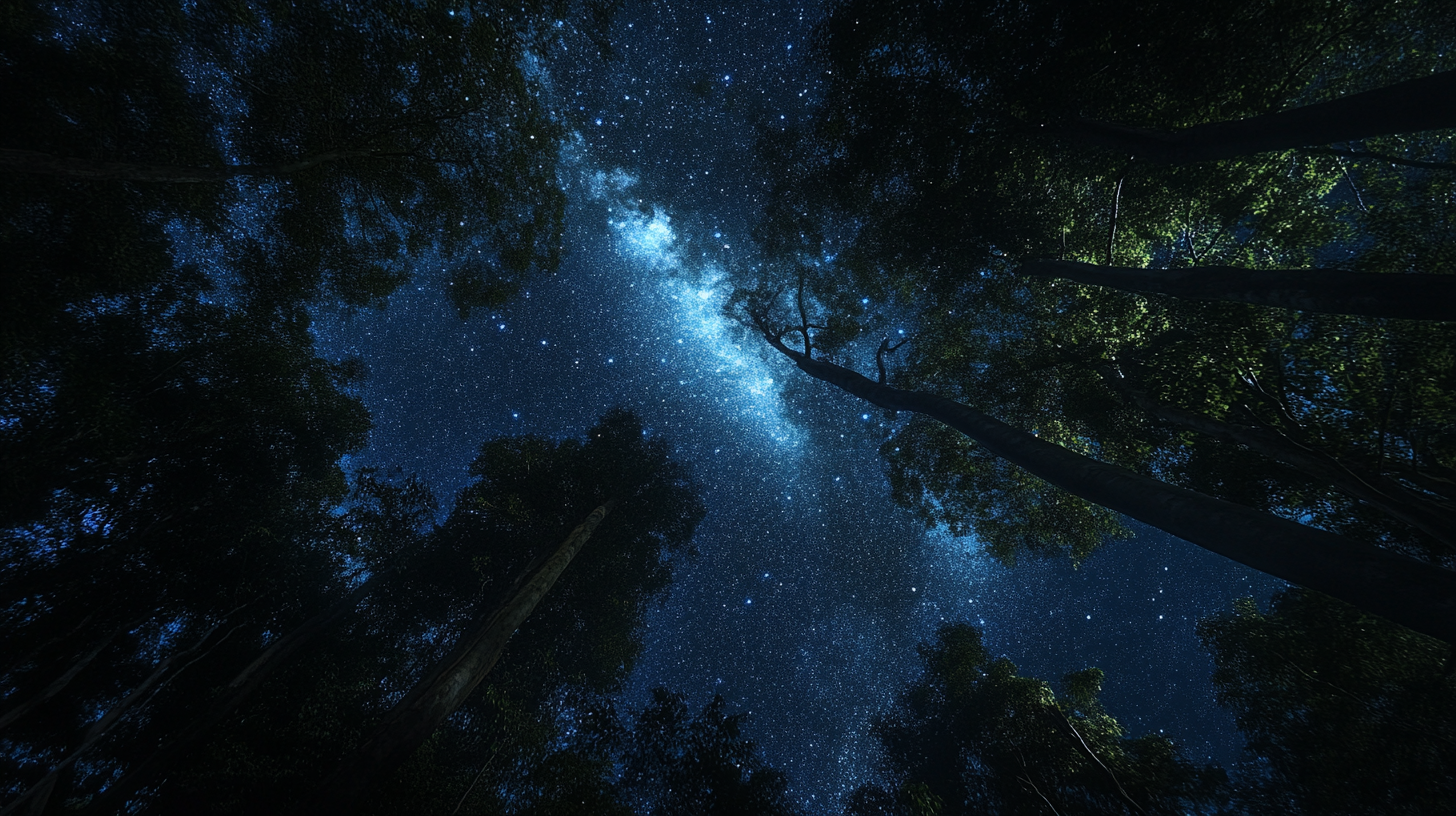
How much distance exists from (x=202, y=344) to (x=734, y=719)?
15962 mm

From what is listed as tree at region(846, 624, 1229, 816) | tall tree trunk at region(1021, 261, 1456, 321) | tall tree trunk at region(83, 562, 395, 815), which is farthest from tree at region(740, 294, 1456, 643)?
tall tree trunk at region(83, 562, 395, 815)

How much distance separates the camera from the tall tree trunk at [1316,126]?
3.66 m

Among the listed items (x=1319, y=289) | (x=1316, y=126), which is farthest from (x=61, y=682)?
(x=1316, y=126)

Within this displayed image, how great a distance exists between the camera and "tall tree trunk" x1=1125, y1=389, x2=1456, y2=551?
12.0ft

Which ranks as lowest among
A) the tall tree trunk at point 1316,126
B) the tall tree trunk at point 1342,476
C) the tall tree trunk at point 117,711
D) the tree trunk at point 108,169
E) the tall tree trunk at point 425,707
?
the tall tree trunk at point 117,711

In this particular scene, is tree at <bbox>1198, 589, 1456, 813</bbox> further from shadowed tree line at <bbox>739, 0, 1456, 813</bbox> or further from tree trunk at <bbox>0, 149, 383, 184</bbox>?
tree trunk at <bbox>0, 149, 383, 184</bbox>

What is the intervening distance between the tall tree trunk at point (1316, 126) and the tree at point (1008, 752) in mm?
10809

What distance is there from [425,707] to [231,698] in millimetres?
7242

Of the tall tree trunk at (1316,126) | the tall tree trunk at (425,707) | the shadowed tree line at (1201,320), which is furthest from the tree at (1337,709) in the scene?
the tall tree trunk at (425,707)

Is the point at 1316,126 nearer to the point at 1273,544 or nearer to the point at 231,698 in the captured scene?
the point at 1273,544

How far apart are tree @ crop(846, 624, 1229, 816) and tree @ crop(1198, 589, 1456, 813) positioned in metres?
1.17

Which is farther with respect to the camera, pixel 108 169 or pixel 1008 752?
pixel 1008 752

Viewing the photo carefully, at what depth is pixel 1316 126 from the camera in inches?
170

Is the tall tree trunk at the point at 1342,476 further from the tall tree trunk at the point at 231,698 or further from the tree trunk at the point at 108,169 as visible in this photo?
the tall tree trunk at the point at 231,698
